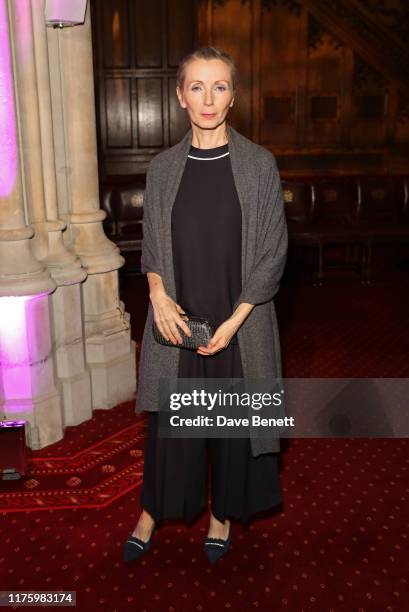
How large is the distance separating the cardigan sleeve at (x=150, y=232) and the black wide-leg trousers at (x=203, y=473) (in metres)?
0.38

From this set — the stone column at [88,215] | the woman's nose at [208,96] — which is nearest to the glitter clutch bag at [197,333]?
the woman's nose at [208,96]

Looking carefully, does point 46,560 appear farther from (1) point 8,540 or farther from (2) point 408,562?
(2) point 408,562

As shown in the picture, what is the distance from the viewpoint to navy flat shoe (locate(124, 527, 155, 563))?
3096 mm

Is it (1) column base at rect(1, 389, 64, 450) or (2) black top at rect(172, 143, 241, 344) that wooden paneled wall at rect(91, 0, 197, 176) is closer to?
(1) column base at rect(1, 389, 64, 450)

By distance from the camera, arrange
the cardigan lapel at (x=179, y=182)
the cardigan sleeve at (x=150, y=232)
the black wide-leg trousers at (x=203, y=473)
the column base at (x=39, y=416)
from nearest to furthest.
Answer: the cardigan lapel at (x=179, y=182) → the cardigan sleeve at (x=150, y=232) → the black wide-leg trousers at (x=203, y=473) → the column base at (x=39, y=416)

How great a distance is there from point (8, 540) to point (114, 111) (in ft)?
27.6

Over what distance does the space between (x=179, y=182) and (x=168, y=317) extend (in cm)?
51

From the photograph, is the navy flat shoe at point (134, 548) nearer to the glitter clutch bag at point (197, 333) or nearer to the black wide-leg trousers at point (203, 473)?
the black wide-leg trousers at point (203, 473)

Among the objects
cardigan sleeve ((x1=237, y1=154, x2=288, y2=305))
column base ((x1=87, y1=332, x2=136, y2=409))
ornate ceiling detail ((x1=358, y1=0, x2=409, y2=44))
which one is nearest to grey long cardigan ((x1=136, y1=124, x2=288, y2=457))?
cardigan sleeve ((x1=237, y1=154, x2=288, y2=305))

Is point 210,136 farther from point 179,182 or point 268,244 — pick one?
point 268,244

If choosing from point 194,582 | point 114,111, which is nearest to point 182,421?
point 194,582

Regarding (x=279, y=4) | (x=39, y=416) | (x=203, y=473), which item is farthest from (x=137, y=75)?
(x=203, y=473)

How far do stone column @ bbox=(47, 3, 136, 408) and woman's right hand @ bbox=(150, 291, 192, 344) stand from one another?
6.26 ft

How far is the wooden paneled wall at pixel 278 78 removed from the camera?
10.3 meters
